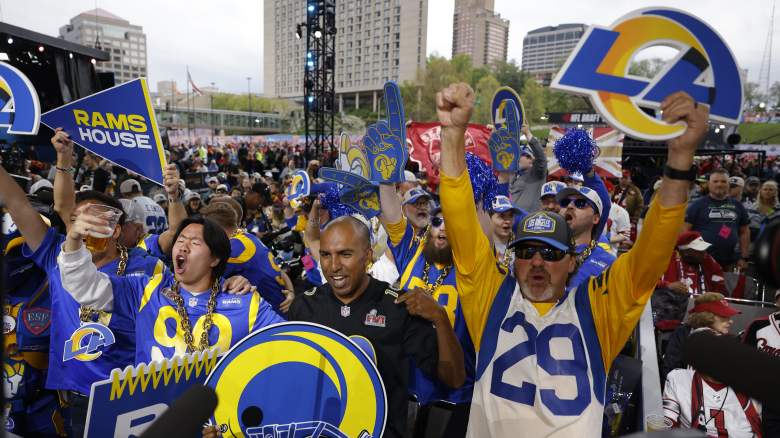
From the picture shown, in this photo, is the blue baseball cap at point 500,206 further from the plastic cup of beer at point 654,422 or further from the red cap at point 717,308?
the plastic cup of beer at point 654,422

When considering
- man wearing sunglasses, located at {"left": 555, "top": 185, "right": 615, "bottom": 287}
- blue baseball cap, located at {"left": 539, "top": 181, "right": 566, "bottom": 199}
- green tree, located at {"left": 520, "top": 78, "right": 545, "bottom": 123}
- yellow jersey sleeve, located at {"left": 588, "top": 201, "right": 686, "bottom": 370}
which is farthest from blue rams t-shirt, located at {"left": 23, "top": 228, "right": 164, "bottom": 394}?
green tree, located at {"left": 520, "top": 78, "right": 545, "bottom": 123}

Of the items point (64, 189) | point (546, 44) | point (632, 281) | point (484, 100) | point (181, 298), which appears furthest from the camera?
point (546, 44)

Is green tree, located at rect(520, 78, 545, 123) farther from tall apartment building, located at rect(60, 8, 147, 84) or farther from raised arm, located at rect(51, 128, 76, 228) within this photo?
tall apartment building, located at rect(60, 8, 147, 84)

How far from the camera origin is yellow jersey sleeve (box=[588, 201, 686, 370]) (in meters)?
1.94

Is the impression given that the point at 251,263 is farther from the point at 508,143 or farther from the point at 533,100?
the point at 533,100

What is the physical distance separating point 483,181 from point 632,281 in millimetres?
2378

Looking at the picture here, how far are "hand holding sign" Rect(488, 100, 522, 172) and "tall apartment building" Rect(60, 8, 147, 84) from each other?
4976 inches

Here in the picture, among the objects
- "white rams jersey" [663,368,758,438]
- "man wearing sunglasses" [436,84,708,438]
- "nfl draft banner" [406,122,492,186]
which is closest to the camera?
"man wearing sunglasses" [436,84,708,438]

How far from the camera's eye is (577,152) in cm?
614

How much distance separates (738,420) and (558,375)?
5.81 feet

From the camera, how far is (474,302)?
2.39 meters

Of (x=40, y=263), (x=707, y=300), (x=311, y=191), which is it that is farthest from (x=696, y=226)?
(x=40, y=263)

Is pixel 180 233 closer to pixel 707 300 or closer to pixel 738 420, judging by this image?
pixel 738 420

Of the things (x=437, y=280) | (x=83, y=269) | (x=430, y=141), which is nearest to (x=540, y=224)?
(x=437, y=280)
